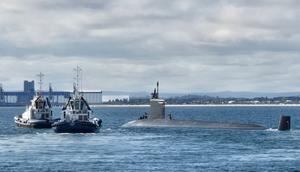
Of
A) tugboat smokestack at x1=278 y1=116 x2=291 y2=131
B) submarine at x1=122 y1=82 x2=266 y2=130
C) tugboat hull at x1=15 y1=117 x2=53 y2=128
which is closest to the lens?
tugboat smokestack at x1=278 y1=116 x2=291 y2=131

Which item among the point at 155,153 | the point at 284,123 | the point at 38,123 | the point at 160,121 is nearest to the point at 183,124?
the point at 160,121

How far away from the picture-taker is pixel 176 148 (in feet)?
354

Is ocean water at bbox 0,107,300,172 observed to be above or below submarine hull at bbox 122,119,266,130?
below

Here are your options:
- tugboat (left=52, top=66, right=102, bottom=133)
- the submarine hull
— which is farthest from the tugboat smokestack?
tugboat (left=52, top=66, right=102, bottom=133)

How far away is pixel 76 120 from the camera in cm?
15338

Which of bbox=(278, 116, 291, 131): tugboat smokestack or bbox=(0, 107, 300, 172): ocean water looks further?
bbox=(278, 116, 291, 131): tugboat smokestack

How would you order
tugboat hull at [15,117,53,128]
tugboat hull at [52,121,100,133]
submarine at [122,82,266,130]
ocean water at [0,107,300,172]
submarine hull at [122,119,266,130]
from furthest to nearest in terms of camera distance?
tugboat hull at [15,117,53,128] → submarine at [122,82,266,130] → submarine hull at [122,119,266,130] → tugboat hull at [52,121,100,133] → ocean water at [0,107,300,172]

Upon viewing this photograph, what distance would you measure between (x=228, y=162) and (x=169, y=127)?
85.3 meters

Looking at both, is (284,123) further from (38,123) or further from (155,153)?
(155,153)

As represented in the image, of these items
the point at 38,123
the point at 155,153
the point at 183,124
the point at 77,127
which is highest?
the point at 38,123

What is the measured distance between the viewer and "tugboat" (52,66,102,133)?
5901 inches

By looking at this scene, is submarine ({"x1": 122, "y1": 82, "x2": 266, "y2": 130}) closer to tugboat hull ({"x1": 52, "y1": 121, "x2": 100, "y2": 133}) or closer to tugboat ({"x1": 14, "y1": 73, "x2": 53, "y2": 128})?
tugboat ({"x1": 14, "y1": 73, "x2": 53, "y2": 128})

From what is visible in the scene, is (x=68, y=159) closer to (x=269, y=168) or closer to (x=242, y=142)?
(x=269, y=168)

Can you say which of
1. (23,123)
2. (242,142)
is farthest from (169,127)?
(242,142)
